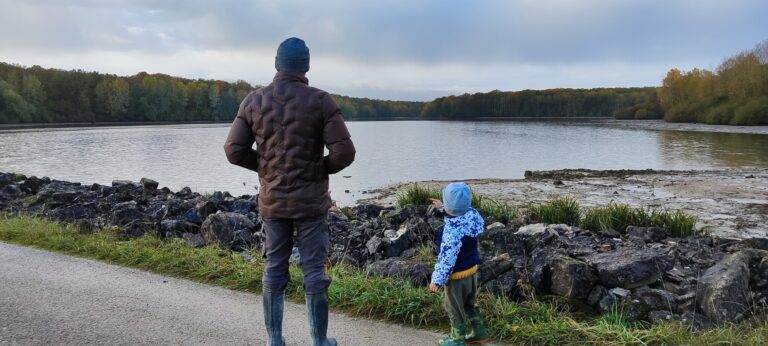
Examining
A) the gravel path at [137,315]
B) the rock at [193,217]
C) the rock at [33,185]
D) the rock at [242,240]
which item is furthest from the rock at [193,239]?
the rock at [33,185]

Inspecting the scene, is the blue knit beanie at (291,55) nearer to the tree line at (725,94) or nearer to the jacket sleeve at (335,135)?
the jacket sleeve at (335,135)

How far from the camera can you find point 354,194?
19625mm

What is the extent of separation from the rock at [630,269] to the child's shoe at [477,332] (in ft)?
5.13

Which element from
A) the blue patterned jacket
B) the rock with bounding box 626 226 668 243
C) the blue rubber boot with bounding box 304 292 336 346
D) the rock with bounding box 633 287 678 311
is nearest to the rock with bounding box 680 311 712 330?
the rock with bounding box 633 287 678 311

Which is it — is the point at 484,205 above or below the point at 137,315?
below

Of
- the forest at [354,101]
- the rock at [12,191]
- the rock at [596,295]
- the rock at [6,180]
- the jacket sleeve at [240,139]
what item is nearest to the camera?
the jacket sleeve at [240,139]

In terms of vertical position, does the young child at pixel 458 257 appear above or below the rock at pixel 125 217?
above

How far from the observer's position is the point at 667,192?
18.8 metres

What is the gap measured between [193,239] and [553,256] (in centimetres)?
450

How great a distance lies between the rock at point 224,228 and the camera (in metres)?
7.31

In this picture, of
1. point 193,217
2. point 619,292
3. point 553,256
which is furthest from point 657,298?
point 193,217

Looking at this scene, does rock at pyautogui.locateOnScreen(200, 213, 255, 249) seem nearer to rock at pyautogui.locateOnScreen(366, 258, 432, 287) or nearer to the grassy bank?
the grassy bank

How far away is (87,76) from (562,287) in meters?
132

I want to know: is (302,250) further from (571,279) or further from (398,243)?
(398,243)
